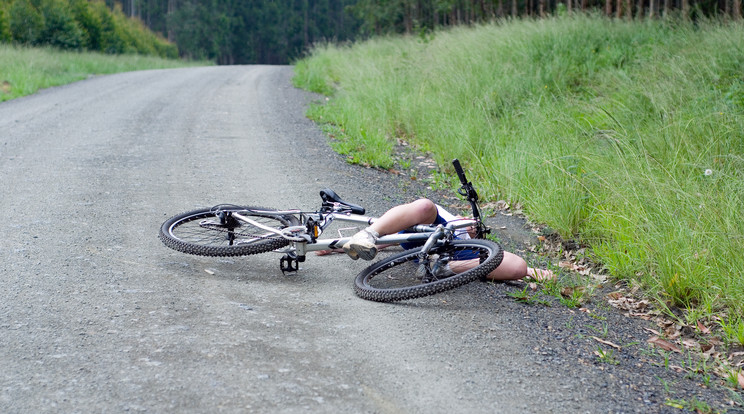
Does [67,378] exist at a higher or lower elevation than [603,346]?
higher

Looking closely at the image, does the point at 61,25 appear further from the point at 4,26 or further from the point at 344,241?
the point at 344,241

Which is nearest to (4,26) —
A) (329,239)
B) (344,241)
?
(329,239)

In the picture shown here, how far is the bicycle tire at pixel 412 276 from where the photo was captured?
14.4 ft

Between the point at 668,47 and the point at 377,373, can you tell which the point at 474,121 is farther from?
the point at 377,373

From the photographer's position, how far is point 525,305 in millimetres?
4891

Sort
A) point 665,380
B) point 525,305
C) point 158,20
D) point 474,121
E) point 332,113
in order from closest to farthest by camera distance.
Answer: point 665,380 → point 525,305 → point 474,121 → point 332,113 → point 158,20

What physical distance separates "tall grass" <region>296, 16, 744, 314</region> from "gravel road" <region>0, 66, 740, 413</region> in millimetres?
759

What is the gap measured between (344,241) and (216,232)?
1.27m

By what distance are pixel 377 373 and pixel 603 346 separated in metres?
1.63

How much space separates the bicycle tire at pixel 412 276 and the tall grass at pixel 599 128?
59.8 inches

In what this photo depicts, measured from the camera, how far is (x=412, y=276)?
514 cm

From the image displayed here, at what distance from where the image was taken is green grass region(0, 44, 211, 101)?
656 inches

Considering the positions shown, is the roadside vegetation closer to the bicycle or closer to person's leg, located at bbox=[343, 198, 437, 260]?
the bicycle

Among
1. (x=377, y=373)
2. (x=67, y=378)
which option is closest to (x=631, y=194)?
(x=377, y=373)
